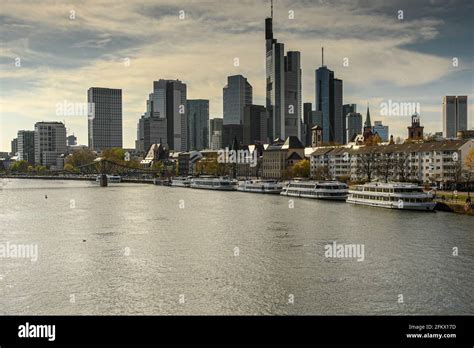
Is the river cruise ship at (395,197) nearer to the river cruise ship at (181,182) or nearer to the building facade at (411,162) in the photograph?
the building facade at (411,162)

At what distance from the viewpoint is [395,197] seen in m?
→ 61.8

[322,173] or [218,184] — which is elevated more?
[322,173]

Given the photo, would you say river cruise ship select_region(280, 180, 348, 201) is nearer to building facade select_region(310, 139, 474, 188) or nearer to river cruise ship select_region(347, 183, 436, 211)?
river cruise ship select_region(347, 183, 436, 211)

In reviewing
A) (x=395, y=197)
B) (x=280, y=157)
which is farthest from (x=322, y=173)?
(x=395, y=197)

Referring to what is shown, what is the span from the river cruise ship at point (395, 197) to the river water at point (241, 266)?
5.37 meters

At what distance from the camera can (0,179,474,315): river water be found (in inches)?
979

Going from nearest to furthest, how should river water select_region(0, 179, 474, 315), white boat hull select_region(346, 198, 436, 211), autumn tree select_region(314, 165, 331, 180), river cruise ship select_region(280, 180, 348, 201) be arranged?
river water select_region(0, 179, 474, 315)
white boat hull select_region(346, 198, 436, 211)
river cruise ship select_region(280, 180, 348, 201)
autumn tree select_region(314, 165, 331, 180)

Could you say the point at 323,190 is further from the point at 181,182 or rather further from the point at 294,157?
the point at 294,157

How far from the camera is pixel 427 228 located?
148 ft

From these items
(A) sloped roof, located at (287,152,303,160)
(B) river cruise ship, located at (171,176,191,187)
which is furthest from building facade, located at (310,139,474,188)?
(B) river cruise ship, located at (171,176,191,187)

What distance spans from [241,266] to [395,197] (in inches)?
1365

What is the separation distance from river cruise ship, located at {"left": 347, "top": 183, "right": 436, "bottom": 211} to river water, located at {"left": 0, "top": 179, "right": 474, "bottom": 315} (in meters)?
5.37

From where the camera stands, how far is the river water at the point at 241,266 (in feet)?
81.6

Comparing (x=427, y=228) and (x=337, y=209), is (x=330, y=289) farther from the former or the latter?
(x=337, y=209)
